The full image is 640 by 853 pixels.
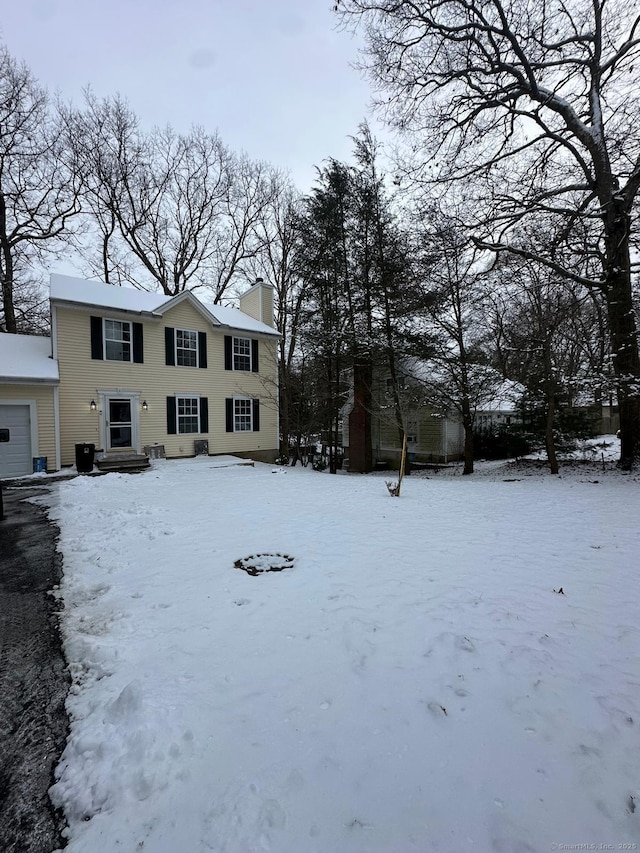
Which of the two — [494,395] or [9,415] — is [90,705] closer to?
[9,415]

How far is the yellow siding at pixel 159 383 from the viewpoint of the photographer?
12.1m

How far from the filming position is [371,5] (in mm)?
8578

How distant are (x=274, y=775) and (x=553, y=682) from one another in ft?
5.66

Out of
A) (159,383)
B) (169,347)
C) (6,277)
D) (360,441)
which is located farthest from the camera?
(360,441)

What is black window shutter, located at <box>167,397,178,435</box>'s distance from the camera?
1412cm

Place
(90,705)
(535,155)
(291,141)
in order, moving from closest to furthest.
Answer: (90,705) < (535,155) < (291,141)

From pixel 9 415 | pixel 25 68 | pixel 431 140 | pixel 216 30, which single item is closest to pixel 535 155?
pixel 431 140

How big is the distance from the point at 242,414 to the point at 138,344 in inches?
189

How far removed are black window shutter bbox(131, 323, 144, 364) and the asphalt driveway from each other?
9777mm

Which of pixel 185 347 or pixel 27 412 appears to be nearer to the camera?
pixel 27 412

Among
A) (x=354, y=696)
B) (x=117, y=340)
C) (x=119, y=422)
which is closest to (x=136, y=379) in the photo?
(x=117, y=340)

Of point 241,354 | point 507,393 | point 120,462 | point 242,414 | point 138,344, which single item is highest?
point 241,354

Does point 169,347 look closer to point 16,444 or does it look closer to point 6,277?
point 16,444

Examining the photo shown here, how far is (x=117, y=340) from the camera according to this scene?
13.0 m
